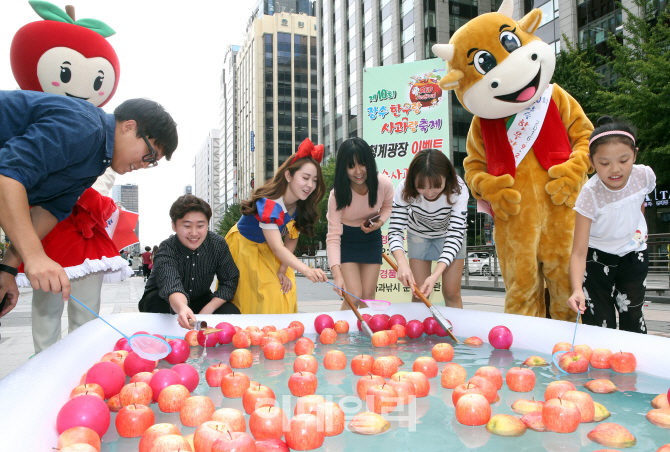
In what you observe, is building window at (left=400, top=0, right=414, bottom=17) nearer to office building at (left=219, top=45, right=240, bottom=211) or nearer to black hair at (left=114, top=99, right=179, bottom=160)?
black hair at (left=114, top=99, right=179, bottom=160)

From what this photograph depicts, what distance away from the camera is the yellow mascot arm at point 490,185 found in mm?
3279

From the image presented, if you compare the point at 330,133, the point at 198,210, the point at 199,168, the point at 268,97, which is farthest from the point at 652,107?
the point at 199,168

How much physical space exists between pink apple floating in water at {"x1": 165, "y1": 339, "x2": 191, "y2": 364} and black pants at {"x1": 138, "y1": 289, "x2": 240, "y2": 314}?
98 cm

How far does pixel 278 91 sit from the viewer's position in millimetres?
64188

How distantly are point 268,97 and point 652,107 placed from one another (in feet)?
186

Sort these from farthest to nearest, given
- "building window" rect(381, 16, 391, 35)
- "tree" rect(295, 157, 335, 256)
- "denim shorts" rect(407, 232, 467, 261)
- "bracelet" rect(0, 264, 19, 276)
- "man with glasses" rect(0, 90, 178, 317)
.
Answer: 1. "building window" rect(381, 16, 391, 35)
2. "tree" rect(295, 157, 335, 256)
3. "denim shorts" rect(407, 232, 467, 261)
4. "bracelet" rect(0, 264, 19, 276)
5. "man with glasses" rect(0, 90, 178, 317)

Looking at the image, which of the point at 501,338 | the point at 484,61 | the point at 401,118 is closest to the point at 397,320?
the point at 501,338

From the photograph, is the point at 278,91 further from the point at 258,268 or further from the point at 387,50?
the point at 258,268

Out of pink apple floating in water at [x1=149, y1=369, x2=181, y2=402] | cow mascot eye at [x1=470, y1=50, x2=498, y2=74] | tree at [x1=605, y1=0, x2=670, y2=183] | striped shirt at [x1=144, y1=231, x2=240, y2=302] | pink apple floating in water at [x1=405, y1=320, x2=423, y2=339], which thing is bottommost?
pink apple floating in water at [x1=405, y1=320, x2=423, y2=339]

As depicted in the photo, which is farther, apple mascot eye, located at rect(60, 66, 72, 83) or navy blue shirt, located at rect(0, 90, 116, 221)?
apple mascot eye, located at rect(60, 66, 72, 83)

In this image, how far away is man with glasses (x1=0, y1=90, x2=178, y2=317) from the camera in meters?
1.64

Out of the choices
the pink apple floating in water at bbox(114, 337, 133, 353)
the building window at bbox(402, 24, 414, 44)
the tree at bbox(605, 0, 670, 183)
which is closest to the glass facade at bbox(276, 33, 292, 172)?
the building window at bbox(402, 24, 414, 44)

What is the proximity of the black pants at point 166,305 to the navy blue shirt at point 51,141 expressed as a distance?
54.0 inches

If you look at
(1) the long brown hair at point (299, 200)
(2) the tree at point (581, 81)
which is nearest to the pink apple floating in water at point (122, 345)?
(1) the long brown hair at point (299, 200)
